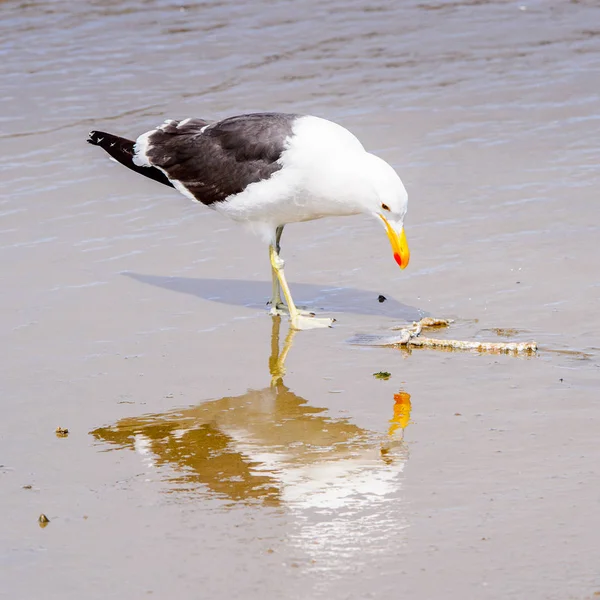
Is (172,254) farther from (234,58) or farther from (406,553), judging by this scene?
(234,58)

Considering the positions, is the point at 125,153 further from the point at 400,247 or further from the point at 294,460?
the point at 294,460

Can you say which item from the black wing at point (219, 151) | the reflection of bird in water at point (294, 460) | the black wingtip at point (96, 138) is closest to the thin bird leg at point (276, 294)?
the black wing at point (219, 151)

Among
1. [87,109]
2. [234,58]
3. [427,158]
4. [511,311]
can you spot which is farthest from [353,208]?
[234,58]

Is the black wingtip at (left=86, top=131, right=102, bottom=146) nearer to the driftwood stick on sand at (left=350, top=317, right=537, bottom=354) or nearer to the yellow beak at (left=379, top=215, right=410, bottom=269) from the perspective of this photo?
the yellow beak at (left=379, top=215, right=410, bottom=269)

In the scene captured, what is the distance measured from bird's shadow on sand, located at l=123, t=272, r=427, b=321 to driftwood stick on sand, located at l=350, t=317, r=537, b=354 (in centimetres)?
31

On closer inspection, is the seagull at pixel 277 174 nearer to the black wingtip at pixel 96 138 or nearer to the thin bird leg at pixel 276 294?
the thin bird leg at pixel 276 294

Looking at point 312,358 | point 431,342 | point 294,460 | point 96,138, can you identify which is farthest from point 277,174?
point 294,460

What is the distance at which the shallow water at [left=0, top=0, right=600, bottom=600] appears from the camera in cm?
372

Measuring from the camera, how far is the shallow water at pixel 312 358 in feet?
12.2

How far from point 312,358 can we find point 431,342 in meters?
0.58

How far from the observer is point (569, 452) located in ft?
14.3

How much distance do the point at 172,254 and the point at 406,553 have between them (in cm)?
391

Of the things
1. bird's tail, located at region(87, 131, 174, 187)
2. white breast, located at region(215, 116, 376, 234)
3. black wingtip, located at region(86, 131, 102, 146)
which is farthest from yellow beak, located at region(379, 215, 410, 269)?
black wingtip, located at region(86, 131, 102, 146)

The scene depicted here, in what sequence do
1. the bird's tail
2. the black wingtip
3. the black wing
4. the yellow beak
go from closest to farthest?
the yellow beak
the black wing
the bird's tail
the black wingtip
